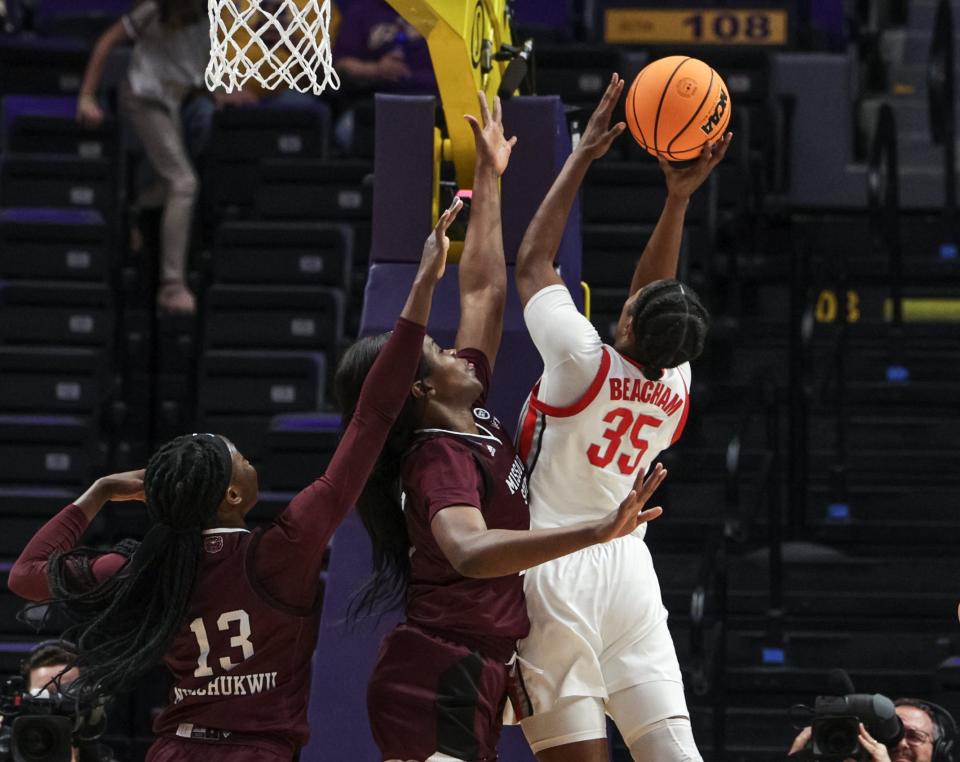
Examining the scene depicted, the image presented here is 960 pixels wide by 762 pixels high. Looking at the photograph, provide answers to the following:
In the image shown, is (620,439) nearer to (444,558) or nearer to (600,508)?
(600,508)

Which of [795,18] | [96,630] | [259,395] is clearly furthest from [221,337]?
[96,630]

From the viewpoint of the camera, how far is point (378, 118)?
620cm

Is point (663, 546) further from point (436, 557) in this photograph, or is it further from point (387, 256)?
Result: point (436, 557)

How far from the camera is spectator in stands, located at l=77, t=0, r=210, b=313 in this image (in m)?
10.4

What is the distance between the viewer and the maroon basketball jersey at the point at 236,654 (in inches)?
173

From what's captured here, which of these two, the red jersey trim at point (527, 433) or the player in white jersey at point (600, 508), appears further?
the red jersey trim at point (527, 433)

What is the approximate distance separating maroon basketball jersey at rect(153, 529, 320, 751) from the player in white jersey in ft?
2.42

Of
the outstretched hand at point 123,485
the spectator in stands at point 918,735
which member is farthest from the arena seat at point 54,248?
the spectator in stands at point 918,735

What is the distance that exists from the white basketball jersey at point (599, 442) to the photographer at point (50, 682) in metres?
1.38

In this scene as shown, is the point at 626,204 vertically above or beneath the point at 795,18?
beneath

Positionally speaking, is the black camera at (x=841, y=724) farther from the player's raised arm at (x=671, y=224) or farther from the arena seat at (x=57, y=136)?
the arena seat at (x=57, y=136)

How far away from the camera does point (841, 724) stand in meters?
5.20

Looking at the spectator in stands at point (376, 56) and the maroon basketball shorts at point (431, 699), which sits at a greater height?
the spectator in stands at point (376, 56)

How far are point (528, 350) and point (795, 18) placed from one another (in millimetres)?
7096
